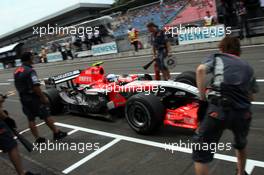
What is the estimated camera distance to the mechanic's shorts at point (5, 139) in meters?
4.39

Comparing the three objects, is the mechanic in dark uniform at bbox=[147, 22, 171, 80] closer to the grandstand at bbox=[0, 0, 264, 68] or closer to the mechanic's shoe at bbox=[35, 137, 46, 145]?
the mechanic's shoe at bbox=[35, 137, 46, 145]

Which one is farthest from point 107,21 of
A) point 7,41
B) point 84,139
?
point 7,41

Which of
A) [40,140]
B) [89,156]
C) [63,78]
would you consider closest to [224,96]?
[89,156]

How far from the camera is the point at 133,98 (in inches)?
230

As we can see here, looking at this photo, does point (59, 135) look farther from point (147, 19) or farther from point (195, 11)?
point (147, 19)

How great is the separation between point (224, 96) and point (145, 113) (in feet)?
8.14

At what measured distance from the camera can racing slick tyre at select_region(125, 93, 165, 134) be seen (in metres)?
5.50

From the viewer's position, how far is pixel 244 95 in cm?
331

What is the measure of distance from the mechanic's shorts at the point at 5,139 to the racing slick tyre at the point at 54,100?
3.68 m

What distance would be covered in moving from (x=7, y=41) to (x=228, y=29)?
75.3 metres

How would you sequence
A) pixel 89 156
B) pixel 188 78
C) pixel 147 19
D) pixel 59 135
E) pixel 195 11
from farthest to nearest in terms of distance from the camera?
pixel 147 19 < pixel 195 11 < pixel 188 78 < pixel 59 135 < pixel 89 156

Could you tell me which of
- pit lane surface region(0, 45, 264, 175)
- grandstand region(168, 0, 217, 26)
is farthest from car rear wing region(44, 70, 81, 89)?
grandstand region(168, 0, 217, 26)

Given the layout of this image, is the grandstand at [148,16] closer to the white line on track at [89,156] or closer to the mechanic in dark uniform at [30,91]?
the mechanic in dark uniform at [30,91]

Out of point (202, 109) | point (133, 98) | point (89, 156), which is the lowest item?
point (89, 156)
